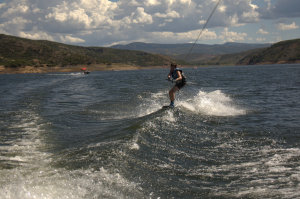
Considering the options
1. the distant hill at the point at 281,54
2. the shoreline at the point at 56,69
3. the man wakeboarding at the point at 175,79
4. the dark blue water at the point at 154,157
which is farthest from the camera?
the distant hill at the point at 281,54

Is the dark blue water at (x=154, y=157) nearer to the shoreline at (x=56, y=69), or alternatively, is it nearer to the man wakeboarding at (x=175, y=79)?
the man wakeboarding at (x=175, y=79)

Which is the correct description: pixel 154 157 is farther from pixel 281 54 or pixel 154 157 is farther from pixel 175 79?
pixel 281 54

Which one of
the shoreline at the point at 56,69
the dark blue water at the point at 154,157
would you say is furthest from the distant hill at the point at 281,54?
the dark blue water at the point at 154,157

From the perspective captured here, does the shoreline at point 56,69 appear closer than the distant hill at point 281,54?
Yes

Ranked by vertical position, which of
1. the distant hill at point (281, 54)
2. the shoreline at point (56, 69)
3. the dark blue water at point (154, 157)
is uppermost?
the distant hill at point (281, 54)

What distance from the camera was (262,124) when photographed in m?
10.6

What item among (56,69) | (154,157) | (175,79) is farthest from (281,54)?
(154,157)

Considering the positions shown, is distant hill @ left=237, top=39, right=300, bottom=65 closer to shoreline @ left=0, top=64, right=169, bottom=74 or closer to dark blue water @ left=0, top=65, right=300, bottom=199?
shoreline @ left=0, top=64, right=169, bottom=74

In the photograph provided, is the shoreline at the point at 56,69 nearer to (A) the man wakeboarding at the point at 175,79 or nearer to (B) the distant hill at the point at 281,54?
(B) the distant hill at the point at 281,54

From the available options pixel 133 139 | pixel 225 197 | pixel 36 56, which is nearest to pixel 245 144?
pixel 133 139

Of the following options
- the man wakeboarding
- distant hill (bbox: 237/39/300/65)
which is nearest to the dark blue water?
the man wakeboarding

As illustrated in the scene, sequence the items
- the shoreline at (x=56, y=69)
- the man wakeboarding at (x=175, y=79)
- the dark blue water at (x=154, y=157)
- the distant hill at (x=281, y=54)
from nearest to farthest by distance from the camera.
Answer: the dark blue water at (x=154, y=157) < the man wakeboarding at (x=175, y=79) < the shoreline at (x=56, y=69) < the distant hill at (x=281, y=54)

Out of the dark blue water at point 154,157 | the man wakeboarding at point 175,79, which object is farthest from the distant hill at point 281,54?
the dark blue water at point 154,157

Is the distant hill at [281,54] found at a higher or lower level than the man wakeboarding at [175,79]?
higher
